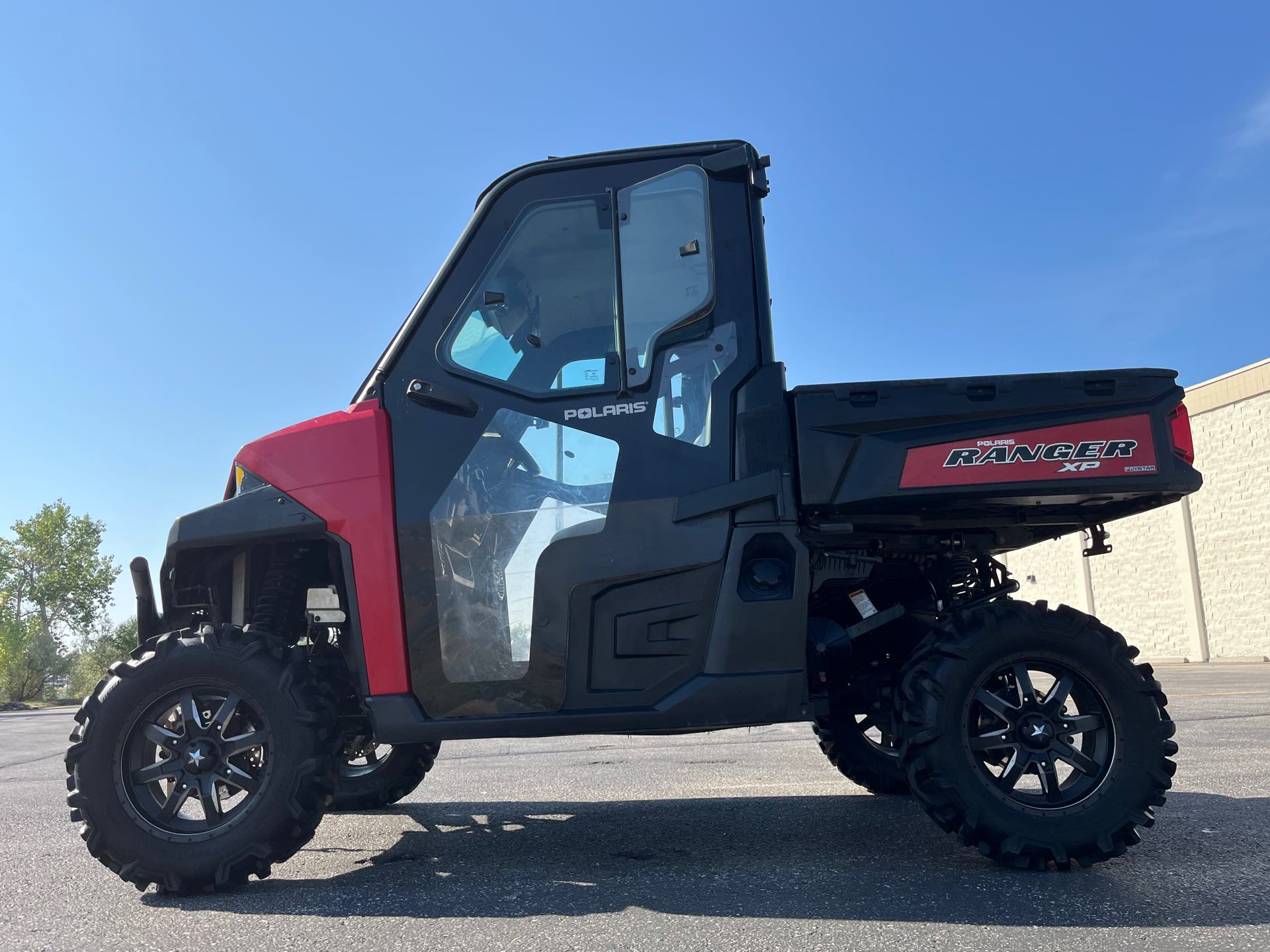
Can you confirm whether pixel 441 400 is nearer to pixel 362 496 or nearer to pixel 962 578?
pixel 362 496

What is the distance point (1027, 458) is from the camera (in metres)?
3.47

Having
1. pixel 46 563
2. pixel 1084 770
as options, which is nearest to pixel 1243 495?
pixel 1084 770

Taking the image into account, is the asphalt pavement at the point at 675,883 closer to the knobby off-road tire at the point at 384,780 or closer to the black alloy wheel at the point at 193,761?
the knobby off-road tire at the point at 384,780

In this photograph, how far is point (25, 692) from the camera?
3894 cm

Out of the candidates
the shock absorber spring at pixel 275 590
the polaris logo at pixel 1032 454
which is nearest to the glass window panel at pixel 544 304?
the shock absorber spring at pixel 275 590

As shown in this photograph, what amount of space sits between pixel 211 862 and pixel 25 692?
143 ft

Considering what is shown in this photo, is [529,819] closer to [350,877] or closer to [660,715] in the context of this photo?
[350,877]

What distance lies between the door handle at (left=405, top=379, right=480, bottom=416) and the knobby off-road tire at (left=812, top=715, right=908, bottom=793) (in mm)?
2624

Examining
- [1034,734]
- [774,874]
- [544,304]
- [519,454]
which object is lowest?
[774,874]

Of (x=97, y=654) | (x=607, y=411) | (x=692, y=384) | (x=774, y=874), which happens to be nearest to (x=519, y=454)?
(x=607, y=411)

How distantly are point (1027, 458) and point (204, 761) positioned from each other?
3.28 meters

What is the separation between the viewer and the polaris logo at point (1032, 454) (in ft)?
11.4

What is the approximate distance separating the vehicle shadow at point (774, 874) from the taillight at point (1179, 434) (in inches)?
57.9

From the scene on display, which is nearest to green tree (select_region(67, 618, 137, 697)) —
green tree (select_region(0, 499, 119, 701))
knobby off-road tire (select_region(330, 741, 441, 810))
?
green tree (select_region(0, 499, 119, 701))
